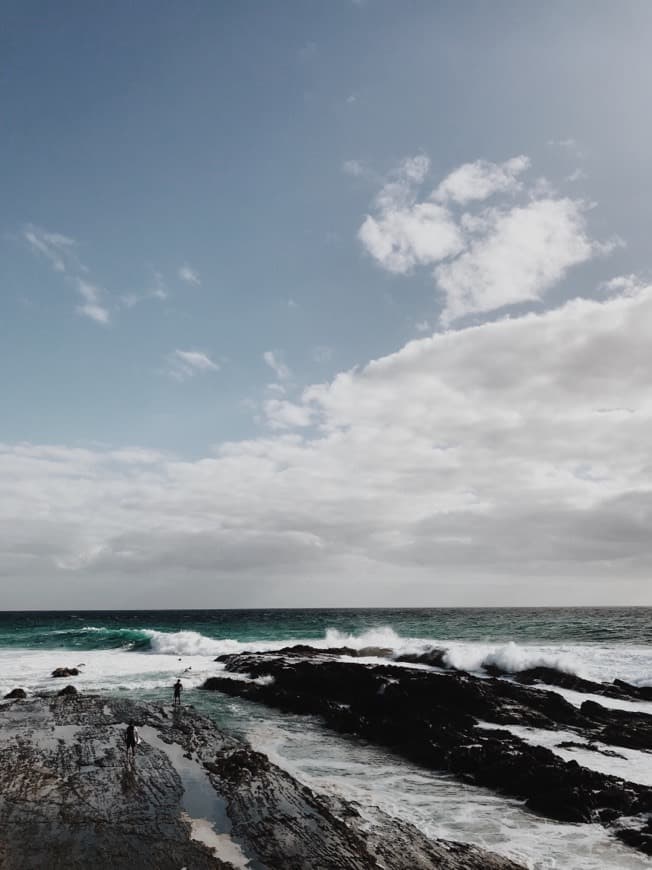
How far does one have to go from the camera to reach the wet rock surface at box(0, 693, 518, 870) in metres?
13.3

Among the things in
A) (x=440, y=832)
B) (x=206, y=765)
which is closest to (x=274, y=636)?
(x=206, y=765)

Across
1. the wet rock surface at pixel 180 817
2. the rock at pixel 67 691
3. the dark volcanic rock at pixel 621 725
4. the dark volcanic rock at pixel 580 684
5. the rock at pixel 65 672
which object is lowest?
the rock at pixel 65 672

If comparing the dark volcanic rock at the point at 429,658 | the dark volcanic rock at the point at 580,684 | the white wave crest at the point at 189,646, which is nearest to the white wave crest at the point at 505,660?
the dark volcanic rock at the point at 429,658

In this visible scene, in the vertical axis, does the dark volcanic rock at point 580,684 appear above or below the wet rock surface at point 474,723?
below

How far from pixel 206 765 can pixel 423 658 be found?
28777 mm

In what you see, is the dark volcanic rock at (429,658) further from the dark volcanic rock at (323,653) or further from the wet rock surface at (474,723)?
the wet rock surface at (474,723)

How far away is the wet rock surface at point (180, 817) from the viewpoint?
1327 cm

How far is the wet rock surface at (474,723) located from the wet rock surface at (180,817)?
5.22 metres

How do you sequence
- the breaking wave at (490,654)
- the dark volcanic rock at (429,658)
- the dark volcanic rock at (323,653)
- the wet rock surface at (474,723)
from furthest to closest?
1. the dark volcanic rock at (323,653)
2. the dark volcanic rock at (429,658)
3. the breaking wave at (490,654)
4. the wet rock surface at (474,723)

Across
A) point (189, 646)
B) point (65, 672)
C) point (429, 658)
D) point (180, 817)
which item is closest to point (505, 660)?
point (429, 658)

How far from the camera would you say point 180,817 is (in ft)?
51.5

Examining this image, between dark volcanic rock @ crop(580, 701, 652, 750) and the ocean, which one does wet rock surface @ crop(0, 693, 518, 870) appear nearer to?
the ocean

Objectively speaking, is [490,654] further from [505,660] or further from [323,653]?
[323,653]

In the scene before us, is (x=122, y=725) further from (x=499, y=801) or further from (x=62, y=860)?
(x=499, y=801)
